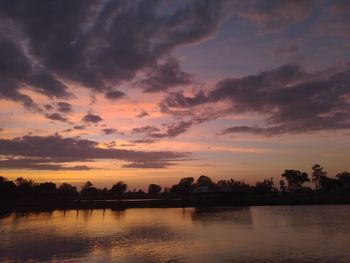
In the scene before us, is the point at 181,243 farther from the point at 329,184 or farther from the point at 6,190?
the point at 329,184

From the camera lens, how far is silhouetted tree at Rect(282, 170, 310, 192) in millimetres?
173625

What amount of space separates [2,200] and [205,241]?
10526 centimetres

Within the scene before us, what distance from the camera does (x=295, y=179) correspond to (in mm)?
174125

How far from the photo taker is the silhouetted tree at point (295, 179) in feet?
570

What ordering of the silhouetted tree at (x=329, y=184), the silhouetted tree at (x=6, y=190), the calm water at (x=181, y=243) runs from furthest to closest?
the silhouetted tree at (x=329, y=184) → the silhouetted tree at (x=6, y=190) → the calm water at (x=181, y=243)

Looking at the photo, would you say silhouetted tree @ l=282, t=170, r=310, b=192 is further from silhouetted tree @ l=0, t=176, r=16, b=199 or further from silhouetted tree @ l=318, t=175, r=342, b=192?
silhouetted tree @ l=0, t=176, r=16, b=199

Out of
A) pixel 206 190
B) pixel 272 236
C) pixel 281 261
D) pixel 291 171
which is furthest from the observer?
pixel 291 171

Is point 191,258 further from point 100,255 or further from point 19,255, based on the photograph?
point 19,255

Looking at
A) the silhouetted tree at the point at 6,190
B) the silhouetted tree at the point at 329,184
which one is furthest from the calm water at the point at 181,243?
the silhouetted tree at the point at 329,184

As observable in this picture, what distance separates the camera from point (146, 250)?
34750 millimetres

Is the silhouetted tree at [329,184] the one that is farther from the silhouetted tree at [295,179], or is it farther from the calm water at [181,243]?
the calm water at [181,243]

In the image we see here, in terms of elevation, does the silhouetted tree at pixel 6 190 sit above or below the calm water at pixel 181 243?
above

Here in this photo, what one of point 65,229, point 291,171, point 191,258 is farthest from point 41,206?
point 291,171

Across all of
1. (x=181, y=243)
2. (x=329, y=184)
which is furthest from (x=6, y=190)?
(x=329, y=184)
